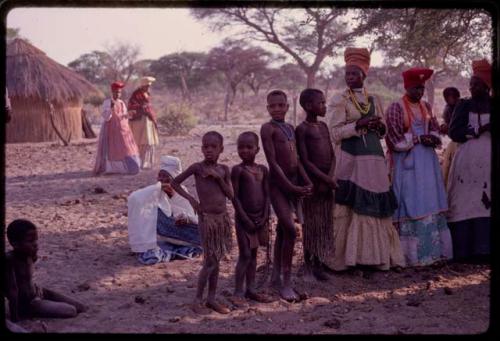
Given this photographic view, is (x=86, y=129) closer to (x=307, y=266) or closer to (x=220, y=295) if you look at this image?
(x=307, y=266)

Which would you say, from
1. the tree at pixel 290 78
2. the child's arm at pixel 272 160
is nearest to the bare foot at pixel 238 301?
the child's arm at pixel 272 160

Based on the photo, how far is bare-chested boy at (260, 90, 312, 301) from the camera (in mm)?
4488

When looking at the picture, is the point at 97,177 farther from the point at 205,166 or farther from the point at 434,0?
the point at 434,0

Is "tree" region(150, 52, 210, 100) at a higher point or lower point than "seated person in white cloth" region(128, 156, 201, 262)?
higher

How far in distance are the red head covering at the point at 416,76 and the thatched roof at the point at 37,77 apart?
14515 mm

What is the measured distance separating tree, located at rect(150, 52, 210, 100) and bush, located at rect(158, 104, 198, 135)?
17.4 meters

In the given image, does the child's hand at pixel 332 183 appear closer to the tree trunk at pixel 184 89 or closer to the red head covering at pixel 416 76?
the red head covering at pixel 416 76

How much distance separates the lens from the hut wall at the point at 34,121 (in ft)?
58.4

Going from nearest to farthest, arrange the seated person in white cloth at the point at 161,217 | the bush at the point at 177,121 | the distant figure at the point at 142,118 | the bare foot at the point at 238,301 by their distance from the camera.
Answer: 1. the bare foot at the point at 238,301
2. the seated person in white cloth at the point at 161,217
3. the distant figure at the point at 142,118
4. the bush at the point at 177,121

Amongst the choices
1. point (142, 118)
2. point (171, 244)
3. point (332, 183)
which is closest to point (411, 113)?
point (332, 183)

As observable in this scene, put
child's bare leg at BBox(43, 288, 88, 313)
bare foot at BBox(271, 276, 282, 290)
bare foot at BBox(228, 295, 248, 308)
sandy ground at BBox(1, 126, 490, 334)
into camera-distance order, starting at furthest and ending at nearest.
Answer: bare foot at BBox(271, 276, 282, 290) < bare foot at BBox(228, 295, 248, 308) < child's bare leg at BBox(43, 288, 88, 313) < sandy ground at BBox(1, 126, 490, 334)

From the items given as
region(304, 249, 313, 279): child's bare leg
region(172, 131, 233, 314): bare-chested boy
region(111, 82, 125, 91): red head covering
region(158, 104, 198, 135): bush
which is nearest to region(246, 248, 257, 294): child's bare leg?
region(172, 131, 233, 314): bare-chested boy

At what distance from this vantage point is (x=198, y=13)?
1956 cm

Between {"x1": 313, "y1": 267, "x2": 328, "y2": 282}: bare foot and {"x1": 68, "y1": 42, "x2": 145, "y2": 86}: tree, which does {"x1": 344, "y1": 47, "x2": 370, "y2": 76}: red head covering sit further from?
{"x1": 68, "y1": 42, "x2": 145, "y2": 86}: tree
